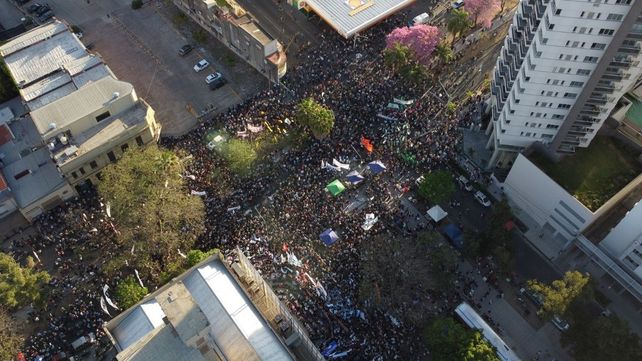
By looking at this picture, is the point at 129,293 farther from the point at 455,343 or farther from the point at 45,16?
the point at 45,16

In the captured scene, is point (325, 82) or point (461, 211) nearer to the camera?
point (461, 211)

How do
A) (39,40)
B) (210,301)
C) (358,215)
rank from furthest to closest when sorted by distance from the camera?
(39,40), (358,215), (210,301)

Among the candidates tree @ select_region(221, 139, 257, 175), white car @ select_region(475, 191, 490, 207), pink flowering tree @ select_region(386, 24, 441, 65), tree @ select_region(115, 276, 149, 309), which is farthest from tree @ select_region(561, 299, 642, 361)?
tree @ select_region(115, 276, 149, 309)

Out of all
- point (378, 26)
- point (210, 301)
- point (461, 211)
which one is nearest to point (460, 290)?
point (461, 211)

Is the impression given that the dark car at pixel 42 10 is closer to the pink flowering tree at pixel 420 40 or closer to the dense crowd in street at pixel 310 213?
the dense crowd in street at pixel 310 213

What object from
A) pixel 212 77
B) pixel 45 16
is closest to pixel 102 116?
pixel 212 77

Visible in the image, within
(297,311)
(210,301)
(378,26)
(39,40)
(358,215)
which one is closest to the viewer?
(210,301)

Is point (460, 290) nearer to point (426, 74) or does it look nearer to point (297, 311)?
point (297, 311)
